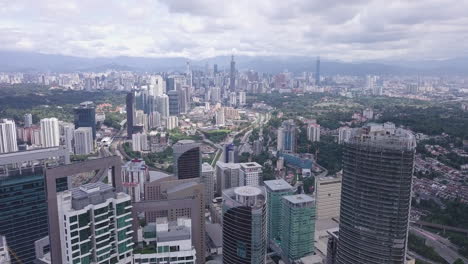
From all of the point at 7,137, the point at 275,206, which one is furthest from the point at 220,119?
the point at 275,206

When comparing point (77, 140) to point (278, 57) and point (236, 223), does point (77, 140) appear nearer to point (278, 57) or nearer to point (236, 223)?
point (236, 223)

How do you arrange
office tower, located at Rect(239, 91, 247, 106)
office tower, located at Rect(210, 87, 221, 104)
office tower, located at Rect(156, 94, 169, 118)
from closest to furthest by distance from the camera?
office tower, located at Rect(156, 94, 169, 118) < office tower, located at Rect(239, 91, 247, 106) < office tower, located at Rect(210, 87, 221, 104)

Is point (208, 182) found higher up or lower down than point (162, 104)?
lower down

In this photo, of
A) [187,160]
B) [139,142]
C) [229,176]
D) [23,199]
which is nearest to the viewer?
[23,199]

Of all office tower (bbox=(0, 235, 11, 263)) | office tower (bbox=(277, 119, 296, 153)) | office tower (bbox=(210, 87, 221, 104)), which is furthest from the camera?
office tower (bbox=(210, 87, 221, 104))

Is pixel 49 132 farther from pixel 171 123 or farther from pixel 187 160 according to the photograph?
pixel 187 160

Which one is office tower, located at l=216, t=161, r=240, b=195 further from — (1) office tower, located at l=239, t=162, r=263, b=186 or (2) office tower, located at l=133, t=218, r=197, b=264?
(2) office tower, located at l=133, t=218, r=197, b=264

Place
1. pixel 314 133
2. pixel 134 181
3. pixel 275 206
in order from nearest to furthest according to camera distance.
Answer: pixel 275 206, pixel 134 181, pixel 314 133

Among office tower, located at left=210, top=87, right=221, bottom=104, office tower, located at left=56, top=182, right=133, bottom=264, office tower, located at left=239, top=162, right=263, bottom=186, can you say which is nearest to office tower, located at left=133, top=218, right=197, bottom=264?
office tower, located at left=56, top=182, right=133, bottom=264
